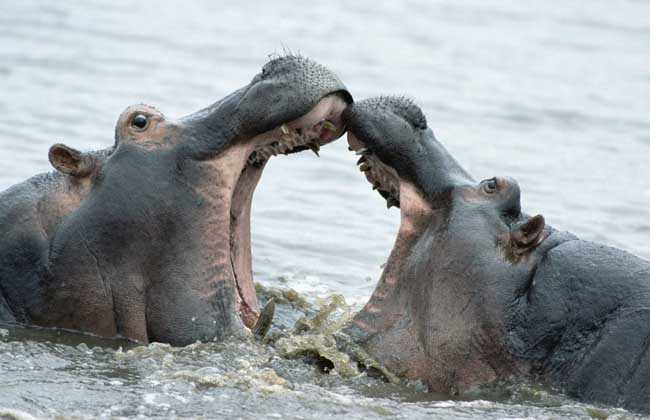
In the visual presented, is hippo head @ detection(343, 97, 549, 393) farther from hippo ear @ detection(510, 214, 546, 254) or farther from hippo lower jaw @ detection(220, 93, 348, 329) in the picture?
hippo lower jaw @ detection(220, 93, 348, 329)

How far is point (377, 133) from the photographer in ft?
26.9

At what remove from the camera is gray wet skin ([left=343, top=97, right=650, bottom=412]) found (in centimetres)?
749

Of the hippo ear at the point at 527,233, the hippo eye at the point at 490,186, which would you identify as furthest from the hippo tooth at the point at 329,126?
the hippo ear at the point at 527,233

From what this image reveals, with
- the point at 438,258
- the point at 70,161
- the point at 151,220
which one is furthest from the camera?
the point at 70,161

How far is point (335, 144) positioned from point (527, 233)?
9.12 meters

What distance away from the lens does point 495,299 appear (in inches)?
301

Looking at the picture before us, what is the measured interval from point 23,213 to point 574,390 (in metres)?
3.38

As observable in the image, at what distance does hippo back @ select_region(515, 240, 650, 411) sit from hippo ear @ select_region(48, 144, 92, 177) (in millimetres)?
2718

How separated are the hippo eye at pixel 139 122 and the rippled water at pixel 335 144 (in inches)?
52.1

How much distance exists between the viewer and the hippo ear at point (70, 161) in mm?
8203

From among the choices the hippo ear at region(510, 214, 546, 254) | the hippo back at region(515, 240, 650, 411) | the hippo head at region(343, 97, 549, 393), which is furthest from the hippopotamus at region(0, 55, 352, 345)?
the hippo back at region(515, 240, 650, 411)

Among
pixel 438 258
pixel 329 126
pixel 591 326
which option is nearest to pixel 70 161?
pixel 329 126

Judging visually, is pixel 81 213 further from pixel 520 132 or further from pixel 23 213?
pixel 520 132

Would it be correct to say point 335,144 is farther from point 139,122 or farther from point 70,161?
point 70,161
